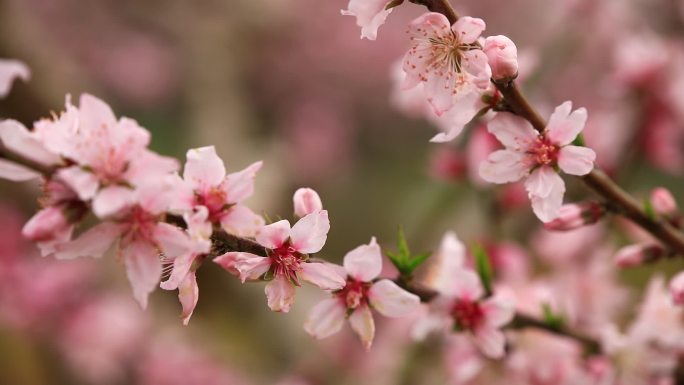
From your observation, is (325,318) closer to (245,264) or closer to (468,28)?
(245,264)

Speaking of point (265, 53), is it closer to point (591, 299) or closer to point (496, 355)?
point (591, 299)

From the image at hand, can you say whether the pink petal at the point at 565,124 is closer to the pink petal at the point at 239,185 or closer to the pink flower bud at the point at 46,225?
the pink petal at the point at 239,185

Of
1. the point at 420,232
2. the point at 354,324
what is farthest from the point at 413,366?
the point at 354,324

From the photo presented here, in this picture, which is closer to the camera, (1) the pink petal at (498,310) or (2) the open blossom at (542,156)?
(2) the open blossom at (542,156)

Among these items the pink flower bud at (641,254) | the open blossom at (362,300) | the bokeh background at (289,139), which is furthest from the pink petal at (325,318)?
the bokeh background at (289,139)

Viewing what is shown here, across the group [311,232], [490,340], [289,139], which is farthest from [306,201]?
[289,139]

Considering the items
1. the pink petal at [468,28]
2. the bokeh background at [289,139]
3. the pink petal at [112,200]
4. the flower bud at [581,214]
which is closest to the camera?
the pink petal at [112,200]

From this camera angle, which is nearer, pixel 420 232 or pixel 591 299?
pixel 591 299

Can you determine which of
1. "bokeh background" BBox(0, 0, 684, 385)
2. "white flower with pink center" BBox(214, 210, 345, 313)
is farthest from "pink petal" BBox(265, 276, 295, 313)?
"bokeh background" BBox(0, 0, 684, 385)
